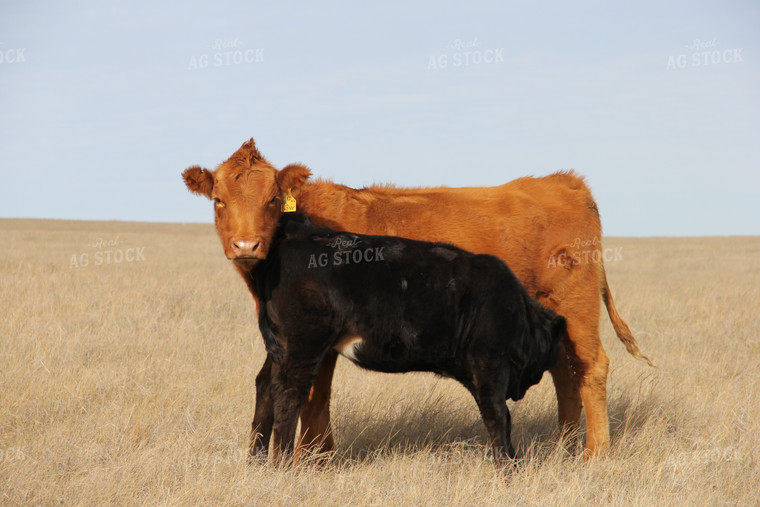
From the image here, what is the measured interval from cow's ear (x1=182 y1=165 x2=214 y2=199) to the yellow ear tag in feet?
1.73

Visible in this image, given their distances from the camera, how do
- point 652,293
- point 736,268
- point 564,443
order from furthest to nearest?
point 736,268
point 652,293
point 564,443

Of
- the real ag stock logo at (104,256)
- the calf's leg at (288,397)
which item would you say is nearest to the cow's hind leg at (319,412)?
the calf's leg at (288,397)

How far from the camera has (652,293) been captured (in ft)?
49.0

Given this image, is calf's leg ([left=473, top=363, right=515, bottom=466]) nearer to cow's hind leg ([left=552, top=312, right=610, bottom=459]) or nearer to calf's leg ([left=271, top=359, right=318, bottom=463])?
calf's leg ([left=271, top=359, right=318, bottom=463])

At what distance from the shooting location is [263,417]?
4.96 m

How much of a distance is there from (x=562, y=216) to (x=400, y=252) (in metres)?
2.09

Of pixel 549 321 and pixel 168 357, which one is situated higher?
pixel 549 321

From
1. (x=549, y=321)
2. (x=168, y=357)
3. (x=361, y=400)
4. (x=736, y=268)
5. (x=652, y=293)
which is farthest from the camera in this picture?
(x=736, y=268)

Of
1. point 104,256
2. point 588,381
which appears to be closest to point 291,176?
point 588,381

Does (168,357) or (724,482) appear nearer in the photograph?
(724,482)

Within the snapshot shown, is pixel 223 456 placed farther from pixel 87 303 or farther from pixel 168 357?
pixel 87 303

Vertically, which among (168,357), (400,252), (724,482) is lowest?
(724,482)

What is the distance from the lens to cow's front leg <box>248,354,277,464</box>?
490 centimetres

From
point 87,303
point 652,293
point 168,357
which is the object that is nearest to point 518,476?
point 168,357
